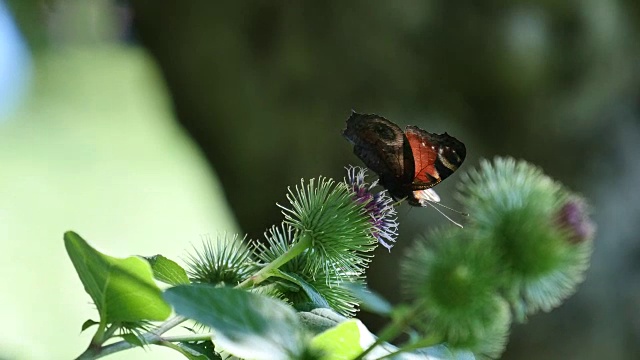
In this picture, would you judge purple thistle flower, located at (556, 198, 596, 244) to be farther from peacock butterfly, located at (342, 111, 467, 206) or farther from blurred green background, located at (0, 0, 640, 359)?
blurred green background, located at (0, 0, 640, 359)

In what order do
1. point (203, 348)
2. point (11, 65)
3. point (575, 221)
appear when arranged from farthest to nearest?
point (11, 65)
point (203, 348)
point (575, 221)

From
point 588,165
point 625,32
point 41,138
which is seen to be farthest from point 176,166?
point 625,32

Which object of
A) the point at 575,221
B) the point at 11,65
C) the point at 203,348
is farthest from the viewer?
the point at 11,65

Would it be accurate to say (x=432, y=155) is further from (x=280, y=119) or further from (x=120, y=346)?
(x=280, y=119)

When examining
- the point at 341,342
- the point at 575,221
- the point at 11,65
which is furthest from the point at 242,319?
the point at 11,65

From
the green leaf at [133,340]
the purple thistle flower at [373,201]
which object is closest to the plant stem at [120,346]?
the green leaf at [133,340]

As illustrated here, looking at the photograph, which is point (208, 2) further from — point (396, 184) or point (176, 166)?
point (396, 184)
